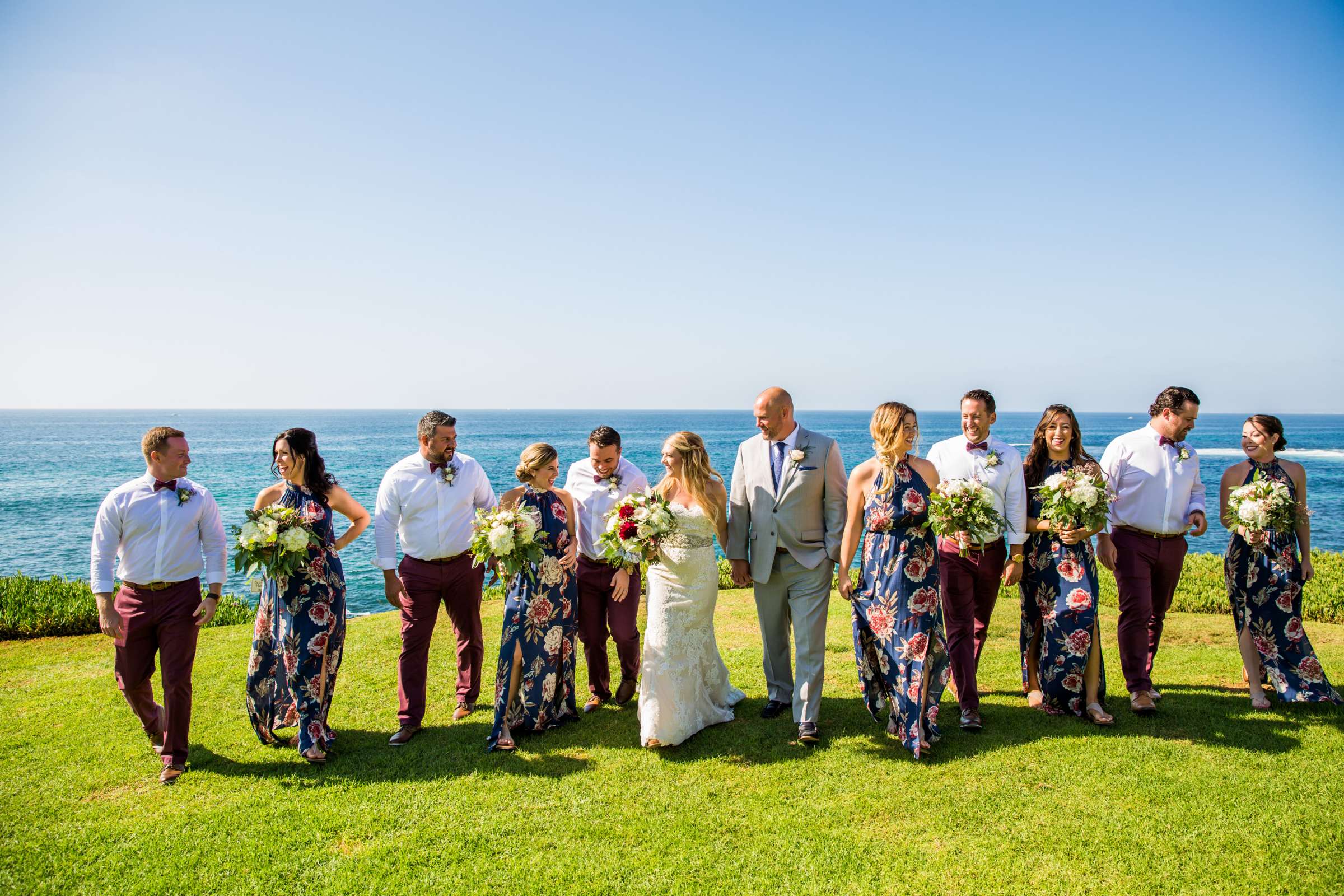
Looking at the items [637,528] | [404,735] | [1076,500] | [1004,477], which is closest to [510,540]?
[637,528]

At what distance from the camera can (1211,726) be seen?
6.32 metres

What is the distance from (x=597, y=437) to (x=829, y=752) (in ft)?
11.6

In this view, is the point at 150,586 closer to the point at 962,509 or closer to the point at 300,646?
the point at 300,646

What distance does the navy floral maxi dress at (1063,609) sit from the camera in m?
6.62

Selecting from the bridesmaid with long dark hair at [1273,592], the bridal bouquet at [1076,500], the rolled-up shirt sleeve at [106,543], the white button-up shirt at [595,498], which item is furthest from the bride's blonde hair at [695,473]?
the bridesmaid with long dark hair at [1273,592]

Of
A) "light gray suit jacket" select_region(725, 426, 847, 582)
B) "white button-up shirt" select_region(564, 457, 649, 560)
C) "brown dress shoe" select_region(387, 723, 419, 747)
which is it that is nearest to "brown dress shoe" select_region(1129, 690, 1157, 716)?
"light gray suit jacket" select_region(725, 426, 847, 582)

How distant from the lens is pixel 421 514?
694 centimetres

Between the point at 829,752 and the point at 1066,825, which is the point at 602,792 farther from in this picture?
the point at 1066,825

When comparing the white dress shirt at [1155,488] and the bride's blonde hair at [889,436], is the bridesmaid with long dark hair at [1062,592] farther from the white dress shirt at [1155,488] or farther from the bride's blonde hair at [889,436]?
the bride's blonde hair at [889,436]

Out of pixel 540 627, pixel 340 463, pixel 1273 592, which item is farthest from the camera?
pixel 340 463

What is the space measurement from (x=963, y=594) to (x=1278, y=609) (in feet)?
10.6

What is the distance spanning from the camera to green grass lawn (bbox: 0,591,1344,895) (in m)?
4.46

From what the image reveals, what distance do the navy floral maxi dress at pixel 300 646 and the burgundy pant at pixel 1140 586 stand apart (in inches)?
284

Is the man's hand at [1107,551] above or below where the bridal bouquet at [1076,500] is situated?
below
